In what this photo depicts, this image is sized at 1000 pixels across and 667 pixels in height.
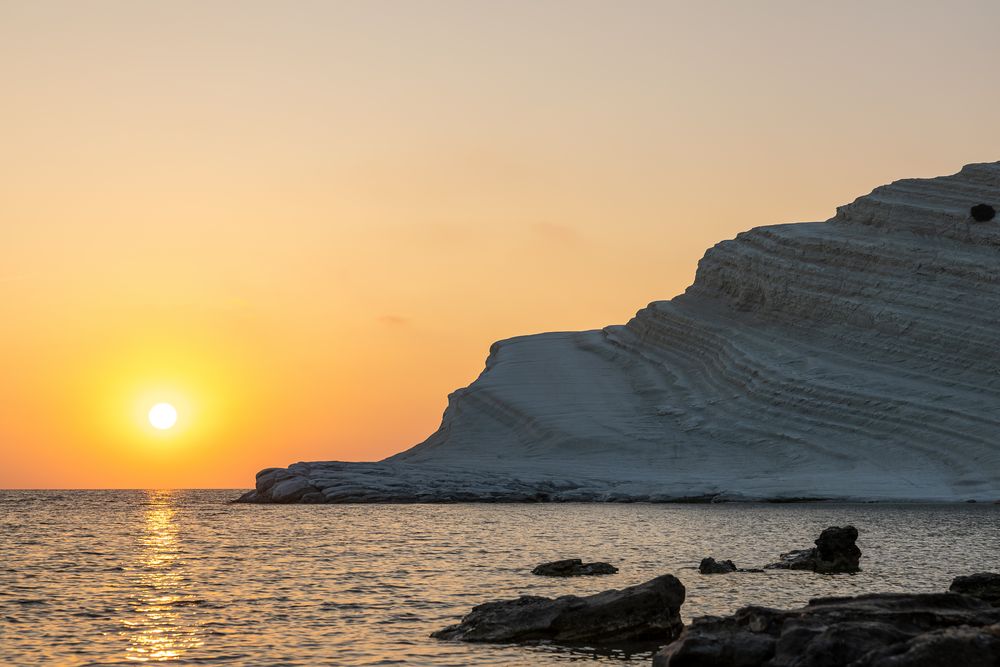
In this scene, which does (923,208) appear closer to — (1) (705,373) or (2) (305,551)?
(1) (705,373)

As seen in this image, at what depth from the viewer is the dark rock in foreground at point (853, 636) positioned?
54.7ft

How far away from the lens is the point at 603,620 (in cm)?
2638

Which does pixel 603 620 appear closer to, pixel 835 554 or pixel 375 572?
pixel 375 572

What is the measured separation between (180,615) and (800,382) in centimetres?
7702

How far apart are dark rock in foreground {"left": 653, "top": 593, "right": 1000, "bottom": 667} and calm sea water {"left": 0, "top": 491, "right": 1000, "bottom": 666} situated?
14.4ft

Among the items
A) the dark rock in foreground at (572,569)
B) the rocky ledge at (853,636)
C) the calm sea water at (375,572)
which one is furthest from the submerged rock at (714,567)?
the rocky ledge at (853,636)

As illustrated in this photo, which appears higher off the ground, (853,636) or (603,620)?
(853,636)

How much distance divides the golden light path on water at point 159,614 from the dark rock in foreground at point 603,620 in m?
5.93

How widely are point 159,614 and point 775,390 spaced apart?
77.1 metres

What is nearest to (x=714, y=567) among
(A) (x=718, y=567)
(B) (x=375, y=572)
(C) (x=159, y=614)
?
(A) (x=718, y=567)

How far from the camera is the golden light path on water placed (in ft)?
87.1

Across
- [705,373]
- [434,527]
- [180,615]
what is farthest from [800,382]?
[180,615]

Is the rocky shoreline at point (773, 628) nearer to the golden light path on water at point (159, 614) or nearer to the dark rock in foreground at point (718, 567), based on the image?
the golden light path on water at point (159, 614)

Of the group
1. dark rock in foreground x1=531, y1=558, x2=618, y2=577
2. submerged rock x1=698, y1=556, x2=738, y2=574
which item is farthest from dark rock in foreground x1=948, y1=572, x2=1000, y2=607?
dark rock in foreground x1=531, y1=558, x2=618, y2=577
